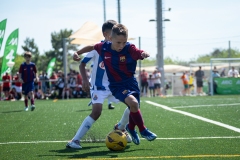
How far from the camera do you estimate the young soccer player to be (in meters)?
6.68

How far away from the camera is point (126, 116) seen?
24.5 feet

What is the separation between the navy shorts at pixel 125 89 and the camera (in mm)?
6789

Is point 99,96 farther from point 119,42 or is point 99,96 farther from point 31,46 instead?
point 31,46

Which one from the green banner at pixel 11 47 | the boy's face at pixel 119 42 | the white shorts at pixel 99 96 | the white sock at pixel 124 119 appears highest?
the green banner at pixel 11 47

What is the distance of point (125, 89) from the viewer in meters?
6.85

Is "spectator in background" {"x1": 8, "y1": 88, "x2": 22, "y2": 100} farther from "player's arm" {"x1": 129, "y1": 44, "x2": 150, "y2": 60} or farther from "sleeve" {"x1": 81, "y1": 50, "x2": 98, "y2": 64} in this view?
"player's arm" {"x1": 129, "y1": 44, "x2": 150, "y2": 60}

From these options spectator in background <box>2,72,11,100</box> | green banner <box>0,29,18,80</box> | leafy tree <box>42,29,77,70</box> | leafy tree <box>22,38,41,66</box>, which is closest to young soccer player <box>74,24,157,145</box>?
green banner <box>0,29,18,80</box>

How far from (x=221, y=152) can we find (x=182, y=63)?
154 ft

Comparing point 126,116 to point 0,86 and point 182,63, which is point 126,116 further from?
point 182,63

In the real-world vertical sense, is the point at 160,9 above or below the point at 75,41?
above

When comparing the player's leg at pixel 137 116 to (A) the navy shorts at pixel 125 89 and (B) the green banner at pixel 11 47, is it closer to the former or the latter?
(A) the navy shorts at pixel 125 89

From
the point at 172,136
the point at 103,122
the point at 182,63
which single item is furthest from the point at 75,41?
the point at 182,63

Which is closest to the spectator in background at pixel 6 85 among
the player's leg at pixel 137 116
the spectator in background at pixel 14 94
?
the spectator in background at pixel 14 94

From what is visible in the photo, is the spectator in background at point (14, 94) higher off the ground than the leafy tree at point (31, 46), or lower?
lower
